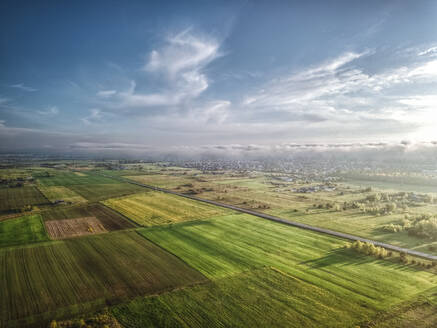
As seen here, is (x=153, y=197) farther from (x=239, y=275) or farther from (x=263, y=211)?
(x=239, y=275)

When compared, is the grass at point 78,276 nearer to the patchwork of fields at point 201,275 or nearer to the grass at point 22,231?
the patchwork of fields at point 201,275

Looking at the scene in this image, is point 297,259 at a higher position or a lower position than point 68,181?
lower

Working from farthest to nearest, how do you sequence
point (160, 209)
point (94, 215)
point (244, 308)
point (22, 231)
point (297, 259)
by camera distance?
point (160, 209) < point (94, 215) < point (22, 231) < point (297, 259) < point (244, 308)

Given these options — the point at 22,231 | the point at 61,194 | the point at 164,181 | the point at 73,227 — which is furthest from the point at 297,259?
the point at 164,181

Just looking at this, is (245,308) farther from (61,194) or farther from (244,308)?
(61,194)

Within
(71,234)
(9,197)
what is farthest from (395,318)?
(9,197)

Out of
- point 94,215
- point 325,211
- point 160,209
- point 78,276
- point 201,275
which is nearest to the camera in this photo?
point 78,276
